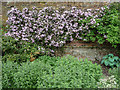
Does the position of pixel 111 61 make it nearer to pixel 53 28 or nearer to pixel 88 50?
pixel 88 50

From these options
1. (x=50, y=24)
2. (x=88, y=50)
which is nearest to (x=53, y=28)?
(x=50, y=24)

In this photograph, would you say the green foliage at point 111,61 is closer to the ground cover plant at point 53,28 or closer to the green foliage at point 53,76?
the ground cover plant at point 53,28

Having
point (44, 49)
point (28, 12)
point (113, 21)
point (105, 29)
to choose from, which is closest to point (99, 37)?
point (105, 29)

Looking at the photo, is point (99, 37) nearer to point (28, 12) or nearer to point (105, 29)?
point (105, 29)

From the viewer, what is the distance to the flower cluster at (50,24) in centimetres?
482

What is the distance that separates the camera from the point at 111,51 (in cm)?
509

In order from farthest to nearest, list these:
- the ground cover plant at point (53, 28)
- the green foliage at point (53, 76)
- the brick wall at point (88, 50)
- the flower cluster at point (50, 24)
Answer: the brick wall at point (88, 50) → the flower cluster at point (50, 24) → the ground cover plant at point (53, 28) → the green foliage at point (53, 76)

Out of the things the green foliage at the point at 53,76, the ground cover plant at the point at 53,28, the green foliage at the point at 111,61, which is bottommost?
the green foliage at the point at 111,61

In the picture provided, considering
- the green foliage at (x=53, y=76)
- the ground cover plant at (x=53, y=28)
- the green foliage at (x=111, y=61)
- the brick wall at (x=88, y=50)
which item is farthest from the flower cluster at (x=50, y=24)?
the green foliage at (x=53, y=76)

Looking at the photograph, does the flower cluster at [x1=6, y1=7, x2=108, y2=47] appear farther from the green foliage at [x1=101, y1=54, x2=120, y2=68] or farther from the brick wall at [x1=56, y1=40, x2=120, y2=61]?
the green foliage at [x1=101, y1=54, x2=120, y2=68]

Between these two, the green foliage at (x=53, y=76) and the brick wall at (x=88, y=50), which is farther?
the brick wall at (x=88, y=50)

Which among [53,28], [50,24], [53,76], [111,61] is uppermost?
[50,24]

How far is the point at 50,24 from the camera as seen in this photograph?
486 centimetres

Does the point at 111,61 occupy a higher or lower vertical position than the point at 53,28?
lower
